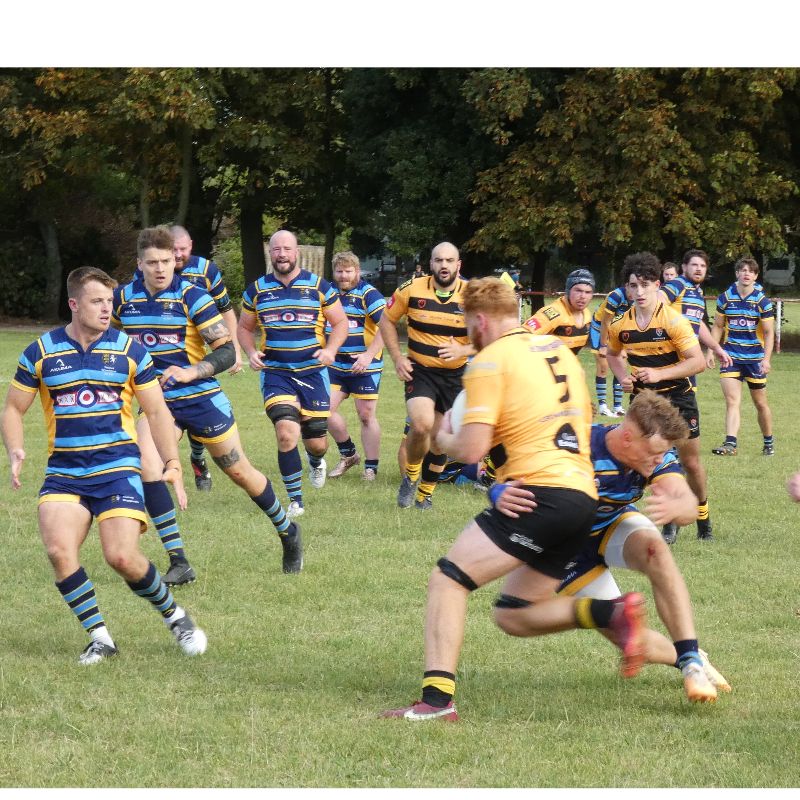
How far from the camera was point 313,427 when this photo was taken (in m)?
10.7

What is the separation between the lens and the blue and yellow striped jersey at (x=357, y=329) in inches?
509

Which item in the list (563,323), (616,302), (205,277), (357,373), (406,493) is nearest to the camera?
(205,277)

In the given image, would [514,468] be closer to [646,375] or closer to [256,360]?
[646,375]

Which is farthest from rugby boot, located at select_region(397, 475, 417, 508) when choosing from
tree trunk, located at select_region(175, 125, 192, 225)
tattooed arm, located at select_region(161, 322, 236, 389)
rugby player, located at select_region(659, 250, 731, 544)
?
tree trunk, located at select_region(175, 125, 192, 225)

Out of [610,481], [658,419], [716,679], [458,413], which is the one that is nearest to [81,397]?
[458,413]

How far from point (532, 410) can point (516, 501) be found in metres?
0.41

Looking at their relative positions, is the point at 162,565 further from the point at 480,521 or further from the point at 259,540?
the point at 480,521

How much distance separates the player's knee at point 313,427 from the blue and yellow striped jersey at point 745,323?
6.22 metres

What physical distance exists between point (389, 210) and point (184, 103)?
5.92m

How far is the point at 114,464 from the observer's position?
6301mm

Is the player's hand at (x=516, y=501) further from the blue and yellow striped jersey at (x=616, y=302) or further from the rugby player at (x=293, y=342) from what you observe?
the blue and yellow striped jersey at (x=616, y=302)

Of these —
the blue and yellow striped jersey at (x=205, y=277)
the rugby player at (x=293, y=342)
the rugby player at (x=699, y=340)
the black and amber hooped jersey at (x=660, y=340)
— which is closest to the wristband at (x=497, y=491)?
the rugby player at (x=699, y=340)

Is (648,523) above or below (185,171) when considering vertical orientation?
below

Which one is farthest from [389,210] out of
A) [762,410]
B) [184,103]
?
[762,410]
